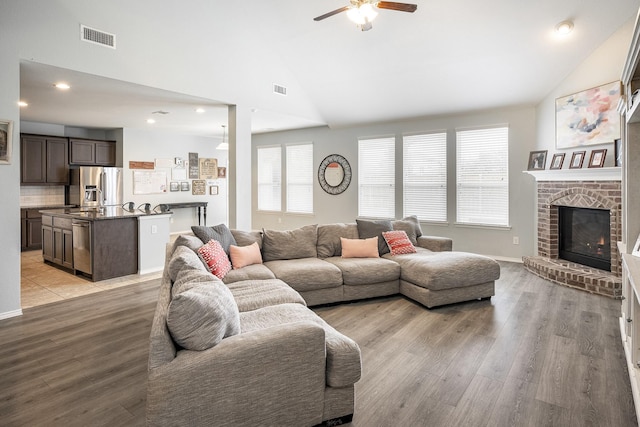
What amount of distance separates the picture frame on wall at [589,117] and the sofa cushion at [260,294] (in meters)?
4.30

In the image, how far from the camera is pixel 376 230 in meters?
4.78

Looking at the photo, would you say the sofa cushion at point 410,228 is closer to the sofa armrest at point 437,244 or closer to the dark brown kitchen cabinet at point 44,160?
the sofa armrest at point 437,244

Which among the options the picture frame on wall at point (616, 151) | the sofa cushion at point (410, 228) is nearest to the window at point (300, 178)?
the sofa cushion at point (410, 228)

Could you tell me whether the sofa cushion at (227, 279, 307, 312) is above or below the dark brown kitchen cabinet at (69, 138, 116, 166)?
below

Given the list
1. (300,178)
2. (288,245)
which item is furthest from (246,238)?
(300,178)

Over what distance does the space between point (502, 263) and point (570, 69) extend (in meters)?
2.93

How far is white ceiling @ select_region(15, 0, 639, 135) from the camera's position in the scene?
A: 14.0ft

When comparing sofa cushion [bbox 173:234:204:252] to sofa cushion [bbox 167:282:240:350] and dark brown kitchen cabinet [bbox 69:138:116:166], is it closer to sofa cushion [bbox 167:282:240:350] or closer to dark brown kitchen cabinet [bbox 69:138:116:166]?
sofa cushion [bbox 167:282:240:350]

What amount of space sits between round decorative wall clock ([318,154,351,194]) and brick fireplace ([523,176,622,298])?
11.7ft

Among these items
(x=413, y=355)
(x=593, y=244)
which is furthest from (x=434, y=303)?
(x=593, y=244)

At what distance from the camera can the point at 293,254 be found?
4430mm

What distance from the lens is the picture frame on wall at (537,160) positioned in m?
5.46

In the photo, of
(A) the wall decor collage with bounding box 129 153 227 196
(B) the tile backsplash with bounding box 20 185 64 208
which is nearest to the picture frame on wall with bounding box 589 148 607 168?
(A) the wall decor collage with bounding box 129 153 227 196

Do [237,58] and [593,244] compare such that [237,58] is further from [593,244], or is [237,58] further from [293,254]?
[593,244]
